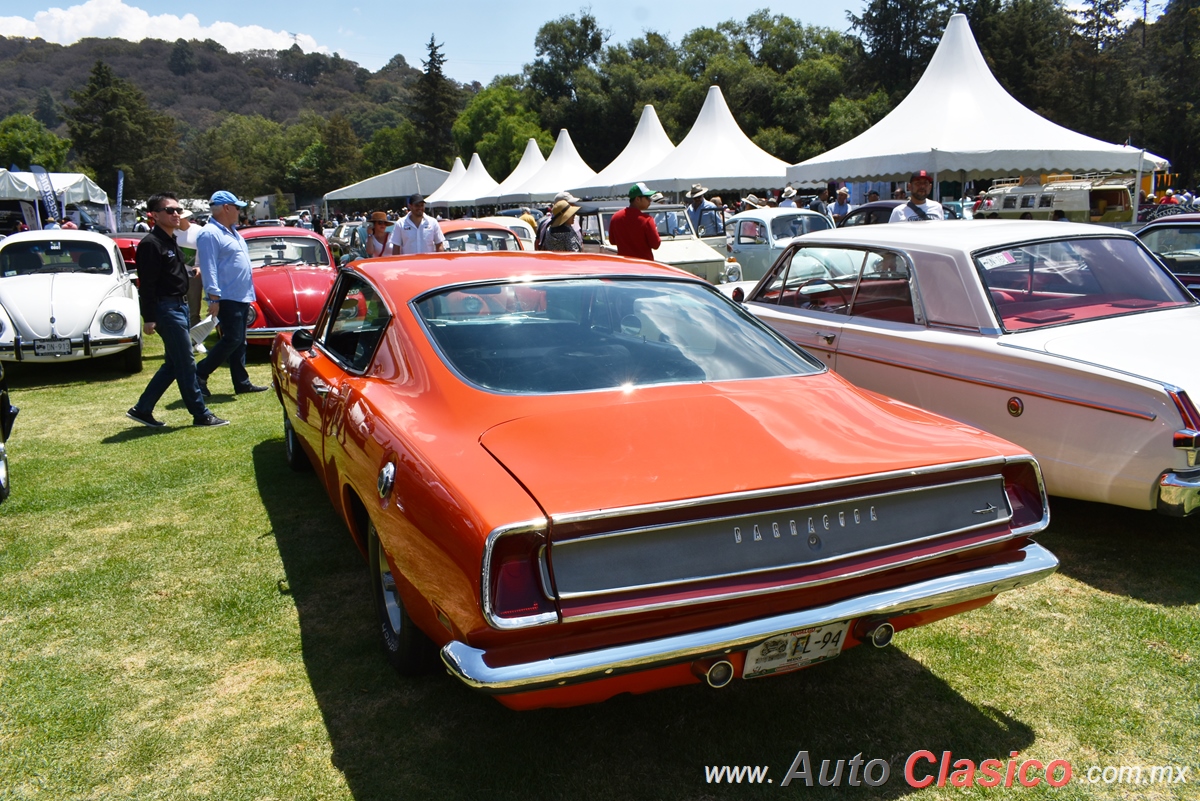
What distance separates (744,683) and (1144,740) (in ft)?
4.13

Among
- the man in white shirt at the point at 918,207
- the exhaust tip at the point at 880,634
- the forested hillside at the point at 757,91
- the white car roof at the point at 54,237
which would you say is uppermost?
the forested hillside at the point at 757,91

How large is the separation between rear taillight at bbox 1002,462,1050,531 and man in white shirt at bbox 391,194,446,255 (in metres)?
7.73

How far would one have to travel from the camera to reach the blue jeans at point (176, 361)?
691cm

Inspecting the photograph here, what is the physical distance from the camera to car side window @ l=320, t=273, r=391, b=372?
11.7ft

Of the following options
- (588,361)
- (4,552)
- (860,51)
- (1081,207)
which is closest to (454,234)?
(4,552)

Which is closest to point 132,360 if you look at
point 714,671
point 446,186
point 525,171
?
point 714,671

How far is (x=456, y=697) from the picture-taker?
3039 mm

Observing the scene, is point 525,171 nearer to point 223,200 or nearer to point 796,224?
point 796,224

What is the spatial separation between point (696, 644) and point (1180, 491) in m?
2.64

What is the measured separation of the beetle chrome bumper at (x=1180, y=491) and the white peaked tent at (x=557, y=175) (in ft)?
80.4

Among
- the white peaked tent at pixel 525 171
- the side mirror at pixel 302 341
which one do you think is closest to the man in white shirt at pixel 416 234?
the side mirror at pixel 302 341

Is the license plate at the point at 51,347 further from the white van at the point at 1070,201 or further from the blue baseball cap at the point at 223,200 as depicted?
the white van at the point at 1070,201

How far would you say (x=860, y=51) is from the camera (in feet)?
187

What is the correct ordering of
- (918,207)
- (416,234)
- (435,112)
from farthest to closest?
(435,112) < (416,234) < (918,207)
